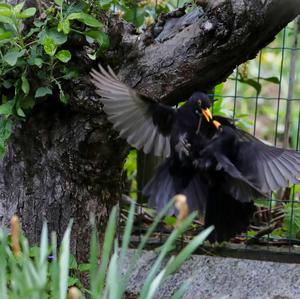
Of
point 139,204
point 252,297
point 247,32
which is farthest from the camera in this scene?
point 139,204

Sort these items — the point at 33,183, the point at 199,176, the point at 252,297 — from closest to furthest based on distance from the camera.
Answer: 1. the point at 199,176
2. the point at 33,183
3. the point at 252,297

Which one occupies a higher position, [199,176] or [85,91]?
[85,91]

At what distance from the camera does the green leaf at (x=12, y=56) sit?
9.31 ft

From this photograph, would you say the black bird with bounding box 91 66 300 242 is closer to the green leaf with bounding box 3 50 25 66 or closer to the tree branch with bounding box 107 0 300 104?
the tree branch with bounding box 107 0 300 104

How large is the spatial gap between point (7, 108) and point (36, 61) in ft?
0.74

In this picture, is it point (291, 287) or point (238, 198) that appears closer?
point (238, 198)

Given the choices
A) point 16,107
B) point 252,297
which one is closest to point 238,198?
point 16,107

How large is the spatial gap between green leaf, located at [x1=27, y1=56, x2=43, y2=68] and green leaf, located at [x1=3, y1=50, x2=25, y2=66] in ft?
0.14

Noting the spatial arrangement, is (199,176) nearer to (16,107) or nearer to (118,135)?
(118,135)

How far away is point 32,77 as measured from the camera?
9.93 feet

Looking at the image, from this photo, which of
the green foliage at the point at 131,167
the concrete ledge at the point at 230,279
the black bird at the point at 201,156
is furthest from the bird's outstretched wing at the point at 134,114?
the green foliage at the point at 131,167

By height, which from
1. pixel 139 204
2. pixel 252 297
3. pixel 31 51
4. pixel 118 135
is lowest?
pixel 252 297

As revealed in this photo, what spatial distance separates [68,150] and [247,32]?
899mm

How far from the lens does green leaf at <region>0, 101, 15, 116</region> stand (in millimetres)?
2934
